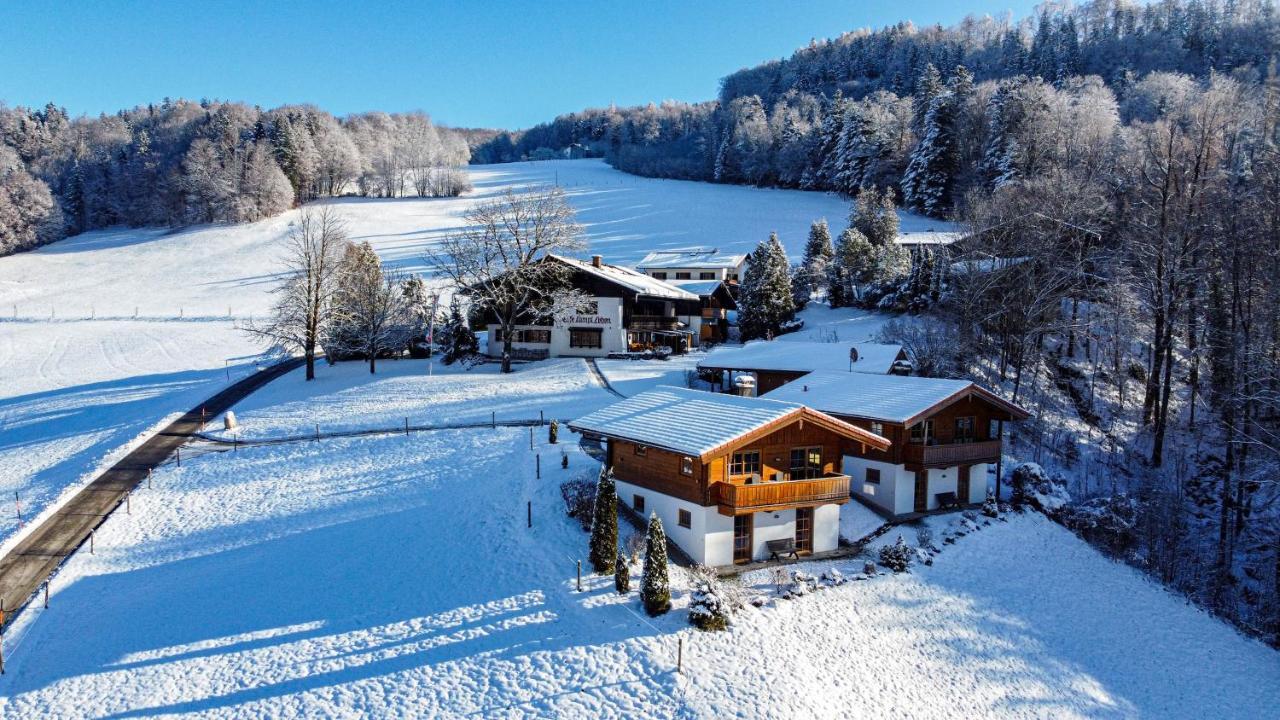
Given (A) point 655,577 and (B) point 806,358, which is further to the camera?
(B) point 806,358

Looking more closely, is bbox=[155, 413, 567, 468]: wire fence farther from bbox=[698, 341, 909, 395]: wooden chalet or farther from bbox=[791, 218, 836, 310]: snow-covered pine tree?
bbox=[791, 218, 836, 310]: snow-covered pine tree

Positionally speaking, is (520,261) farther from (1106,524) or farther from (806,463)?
(1106,524)

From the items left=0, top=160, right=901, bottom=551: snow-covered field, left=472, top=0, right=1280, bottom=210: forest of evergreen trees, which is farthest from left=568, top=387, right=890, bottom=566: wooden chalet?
left=472, top=0, right=1280, bottom=210: forest of evergreen trees

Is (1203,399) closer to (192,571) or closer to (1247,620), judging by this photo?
(1247,620)

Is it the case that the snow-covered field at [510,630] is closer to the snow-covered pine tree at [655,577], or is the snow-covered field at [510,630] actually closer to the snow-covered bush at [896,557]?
the snow-covered pine tree at [655,577]

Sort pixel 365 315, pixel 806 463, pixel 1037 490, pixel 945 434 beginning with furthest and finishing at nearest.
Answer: pixel 365 315 < pixel 1037 490 < pixel 945 434 < pixel 806 463

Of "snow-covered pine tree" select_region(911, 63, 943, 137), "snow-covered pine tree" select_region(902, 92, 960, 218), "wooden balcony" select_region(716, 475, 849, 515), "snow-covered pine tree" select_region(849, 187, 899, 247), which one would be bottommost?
"wooden balcony" select_region(716, 475, 849, 515)

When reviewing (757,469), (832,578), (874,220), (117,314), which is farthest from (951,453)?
(117,314)
